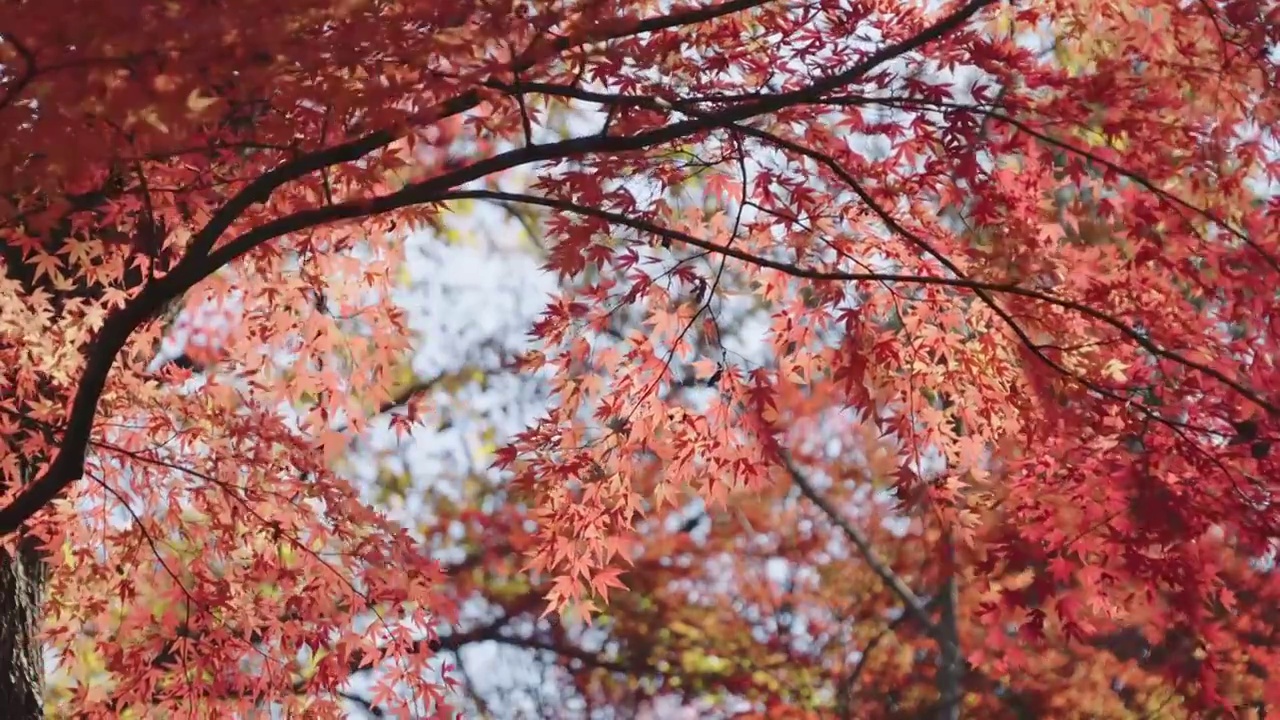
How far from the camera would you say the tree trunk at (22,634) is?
3.97 metres

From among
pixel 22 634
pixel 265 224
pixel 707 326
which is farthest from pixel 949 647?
pixel 265 224

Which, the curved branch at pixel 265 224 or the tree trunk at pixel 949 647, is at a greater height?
the tree trunk at pixel 949 647

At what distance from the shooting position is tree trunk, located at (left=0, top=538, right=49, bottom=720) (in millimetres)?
3971

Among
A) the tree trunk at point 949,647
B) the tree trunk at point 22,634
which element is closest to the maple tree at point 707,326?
the tree trunk at point 22,634

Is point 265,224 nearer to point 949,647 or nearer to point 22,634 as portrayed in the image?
point 22,634

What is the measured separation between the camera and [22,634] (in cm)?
406

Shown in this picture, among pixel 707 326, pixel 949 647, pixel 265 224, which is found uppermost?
pixel 949 647

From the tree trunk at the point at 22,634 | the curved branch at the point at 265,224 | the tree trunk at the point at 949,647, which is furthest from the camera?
the tree trunk at the point at 949,647

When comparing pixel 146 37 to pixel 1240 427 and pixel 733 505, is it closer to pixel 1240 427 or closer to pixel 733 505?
pixel 1240 427

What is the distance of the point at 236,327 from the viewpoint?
535 cm

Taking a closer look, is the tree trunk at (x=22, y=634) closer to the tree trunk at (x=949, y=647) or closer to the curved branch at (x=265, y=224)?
the curved branch at (x=265, y=224)

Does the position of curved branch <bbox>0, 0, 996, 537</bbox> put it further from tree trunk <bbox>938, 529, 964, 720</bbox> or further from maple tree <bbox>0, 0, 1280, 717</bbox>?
tree trunk <bbox>938, 529, 964, 720</bbox>

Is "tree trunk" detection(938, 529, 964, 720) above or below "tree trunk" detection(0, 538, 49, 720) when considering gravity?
above

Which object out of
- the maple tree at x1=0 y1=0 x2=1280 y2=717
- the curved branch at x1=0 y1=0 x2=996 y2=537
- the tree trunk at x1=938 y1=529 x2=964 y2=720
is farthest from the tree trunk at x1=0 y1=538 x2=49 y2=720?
the tree trunk at x1=938 y1=529 x2=964 y2=720
